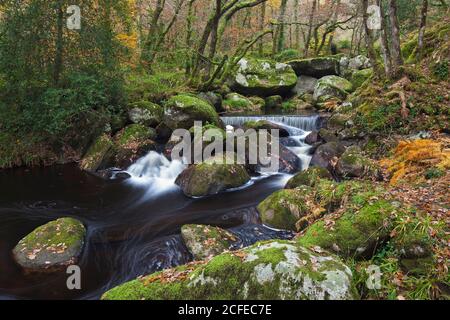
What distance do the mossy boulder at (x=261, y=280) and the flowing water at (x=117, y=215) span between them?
247cm

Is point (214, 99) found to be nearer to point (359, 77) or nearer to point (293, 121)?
point (293, 121)

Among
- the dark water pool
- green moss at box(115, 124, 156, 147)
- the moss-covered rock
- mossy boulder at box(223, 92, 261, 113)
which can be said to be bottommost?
the dark water pool

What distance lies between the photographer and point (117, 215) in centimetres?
812

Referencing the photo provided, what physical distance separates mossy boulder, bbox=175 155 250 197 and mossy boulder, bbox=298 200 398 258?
14.3ft

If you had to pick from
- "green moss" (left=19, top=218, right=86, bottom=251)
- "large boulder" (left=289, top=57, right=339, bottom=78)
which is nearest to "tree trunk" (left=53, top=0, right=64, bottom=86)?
"green moss" (left=19, top=218, right=86, bottom=251)

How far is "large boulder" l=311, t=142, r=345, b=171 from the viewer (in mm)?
9812

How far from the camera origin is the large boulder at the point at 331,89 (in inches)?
731

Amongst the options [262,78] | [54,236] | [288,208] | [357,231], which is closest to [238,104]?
[262,78]

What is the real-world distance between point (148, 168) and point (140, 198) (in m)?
2.11

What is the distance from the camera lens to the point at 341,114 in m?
12.3

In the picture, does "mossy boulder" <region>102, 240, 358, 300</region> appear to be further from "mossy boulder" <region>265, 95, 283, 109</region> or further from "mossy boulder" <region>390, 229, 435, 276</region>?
"mossy boulder" <region>265, 95, 283, 109</region>

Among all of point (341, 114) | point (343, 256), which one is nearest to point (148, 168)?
point (341, 114)
